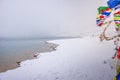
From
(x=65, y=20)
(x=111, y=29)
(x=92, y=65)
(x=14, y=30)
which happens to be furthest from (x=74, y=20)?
(x=14, y=30)

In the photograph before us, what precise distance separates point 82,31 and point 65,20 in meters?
0.93

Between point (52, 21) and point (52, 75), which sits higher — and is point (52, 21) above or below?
above

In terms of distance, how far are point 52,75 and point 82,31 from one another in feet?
4.76

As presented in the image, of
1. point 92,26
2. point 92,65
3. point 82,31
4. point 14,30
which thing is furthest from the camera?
point 14,30

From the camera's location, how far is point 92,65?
2.29 m

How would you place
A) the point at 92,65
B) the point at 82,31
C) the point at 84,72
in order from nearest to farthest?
1. the point at 84,72
2. the point at 92,65
3. the point at 82,31

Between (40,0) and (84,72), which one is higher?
(40,0)

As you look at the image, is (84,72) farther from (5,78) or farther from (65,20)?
(65,20)

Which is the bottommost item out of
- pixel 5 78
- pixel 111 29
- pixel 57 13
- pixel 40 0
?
pixel 5 78

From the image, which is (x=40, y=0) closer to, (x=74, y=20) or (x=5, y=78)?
(x=74, y=20)

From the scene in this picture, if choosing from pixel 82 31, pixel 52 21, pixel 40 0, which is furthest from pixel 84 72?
pixel 52 21

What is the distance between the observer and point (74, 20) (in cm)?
414

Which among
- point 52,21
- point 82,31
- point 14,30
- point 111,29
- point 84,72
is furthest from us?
point 14,30

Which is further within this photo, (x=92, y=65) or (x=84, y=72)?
(x=92, y=65)
